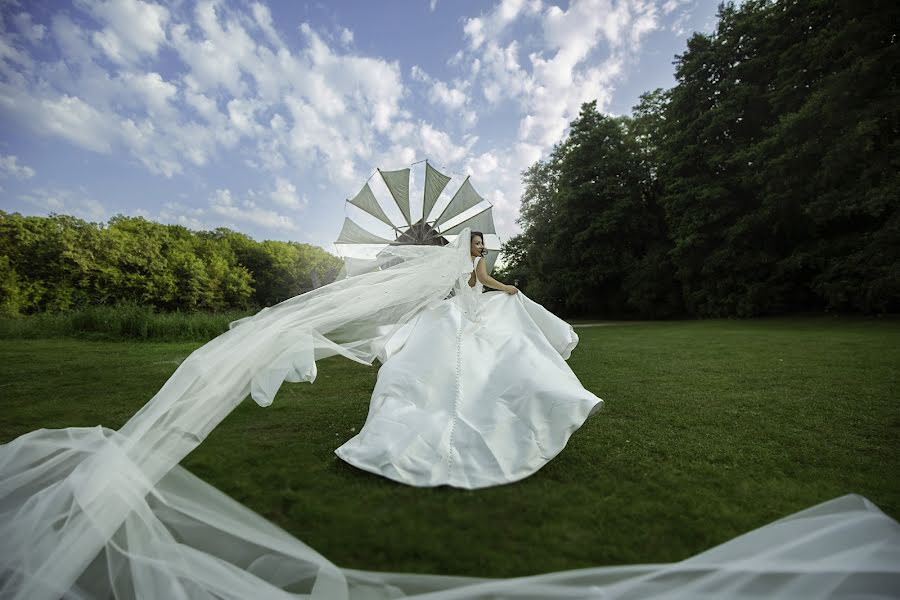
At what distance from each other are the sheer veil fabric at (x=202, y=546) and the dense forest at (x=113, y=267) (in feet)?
72.7

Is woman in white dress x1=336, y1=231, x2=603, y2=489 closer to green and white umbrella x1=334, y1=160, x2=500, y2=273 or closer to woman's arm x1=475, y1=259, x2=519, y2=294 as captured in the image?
woman's arm x1=475, y1=259, x2=519, y2=294

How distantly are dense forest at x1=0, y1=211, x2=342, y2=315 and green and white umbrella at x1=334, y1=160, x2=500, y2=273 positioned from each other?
12677mm

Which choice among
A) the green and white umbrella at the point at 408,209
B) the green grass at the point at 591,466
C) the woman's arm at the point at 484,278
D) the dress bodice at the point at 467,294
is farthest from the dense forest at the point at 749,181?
the dress bodice at the point at 467,294

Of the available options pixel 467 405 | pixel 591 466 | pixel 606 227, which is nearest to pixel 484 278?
pixel 467 405

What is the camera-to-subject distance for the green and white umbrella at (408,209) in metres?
12.2

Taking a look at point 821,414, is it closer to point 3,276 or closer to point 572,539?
point 572,539

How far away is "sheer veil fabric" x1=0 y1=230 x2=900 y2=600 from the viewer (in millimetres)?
1675

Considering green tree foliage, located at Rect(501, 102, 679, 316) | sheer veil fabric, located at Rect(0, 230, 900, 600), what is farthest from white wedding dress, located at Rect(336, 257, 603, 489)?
green tree foliage, located at Rect(501, 102, 679, 316)

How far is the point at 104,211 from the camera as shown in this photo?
4381cm

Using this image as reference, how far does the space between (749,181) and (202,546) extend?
25009mm

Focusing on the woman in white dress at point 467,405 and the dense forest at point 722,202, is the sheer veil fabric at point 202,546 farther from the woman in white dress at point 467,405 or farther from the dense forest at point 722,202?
the dense forest at point 722,202

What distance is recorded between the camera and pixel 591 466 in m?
3.33

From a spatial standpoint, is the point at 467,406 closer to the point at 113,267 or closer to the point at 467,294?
the point at 467,294

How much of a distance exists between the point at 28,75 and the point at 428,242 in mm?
21241
